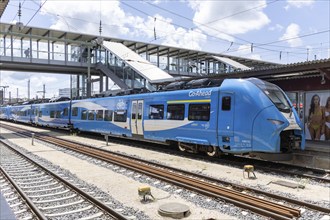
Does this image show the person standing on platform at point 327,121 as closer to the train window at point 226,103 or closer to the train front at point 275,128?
the train front at point 275,128

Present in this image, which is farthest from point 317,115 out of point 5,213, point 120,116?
point 5,213

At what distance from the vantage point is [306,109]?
16.3 m

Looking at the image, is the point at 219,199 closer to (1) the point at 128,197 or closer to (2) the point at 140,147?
(1) the point at 128,197

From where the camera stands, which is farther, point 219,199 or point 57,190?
point 57,190

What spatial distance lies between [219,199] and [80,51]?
33.4 meters

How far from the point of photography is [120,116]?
19.3 metres

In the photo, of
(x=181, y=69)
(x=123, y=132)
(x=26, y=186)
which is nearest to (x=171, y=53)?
(x=181, y=69)

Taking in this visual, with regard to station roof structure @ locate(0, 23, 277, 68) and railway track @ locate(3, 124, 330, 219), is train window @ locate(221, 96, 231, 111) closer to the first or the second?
railway track @ locate(3, 124, 330, 219)

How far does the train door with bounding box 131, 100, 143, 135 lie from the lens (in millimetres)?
17250

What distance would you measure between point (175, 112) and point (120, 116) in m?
5.45

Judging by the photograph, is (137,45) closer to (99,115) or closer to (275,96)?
(99,115)

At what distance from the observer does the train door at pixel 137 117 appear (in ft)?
56.6

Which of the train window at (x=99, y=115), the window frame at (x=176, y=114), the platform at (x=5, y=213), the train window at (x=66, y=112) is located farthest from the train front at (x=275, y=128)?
the train window at (x=66, y=112)

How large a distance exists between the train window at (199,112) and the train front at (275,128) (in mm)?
2034
